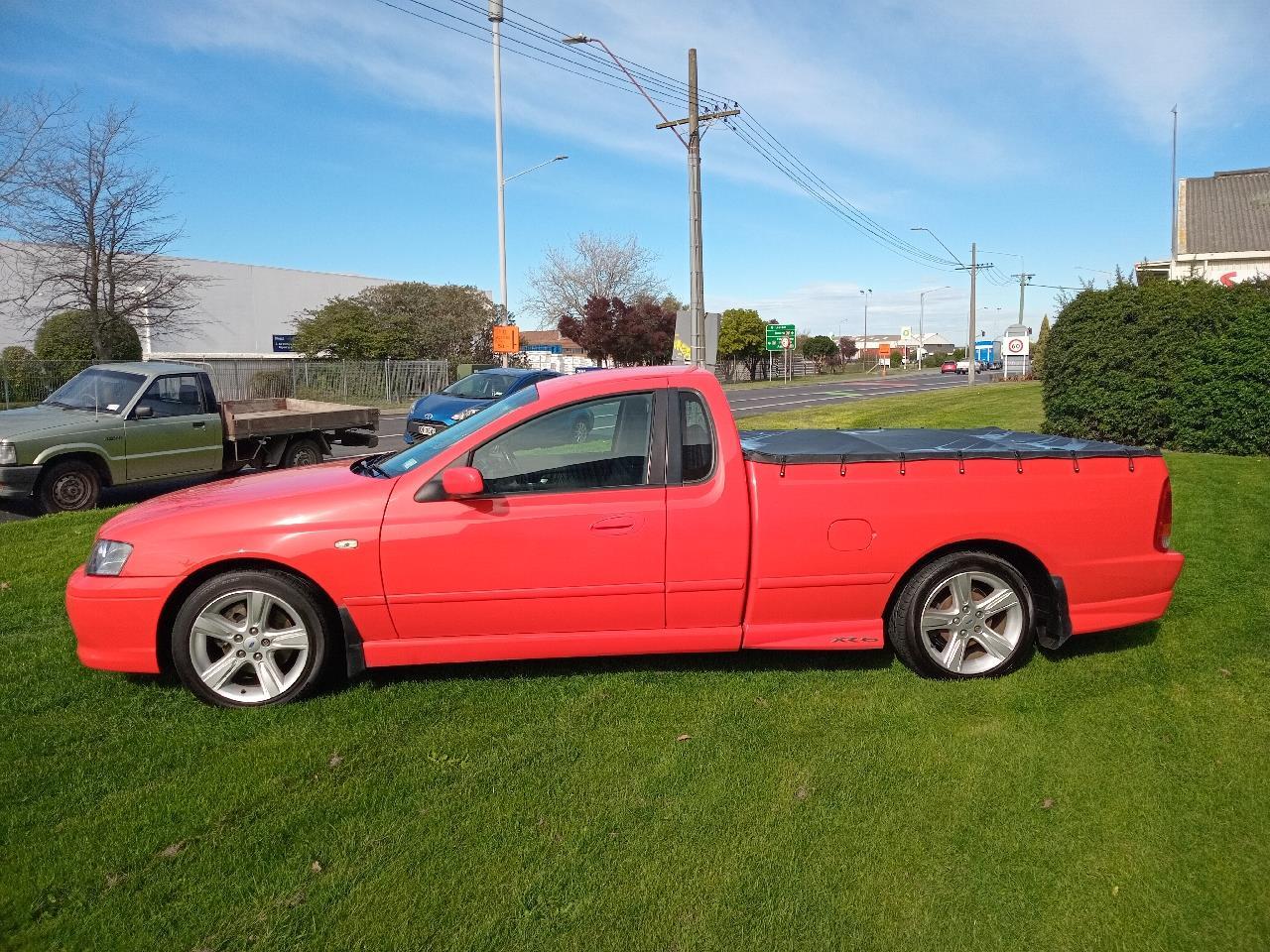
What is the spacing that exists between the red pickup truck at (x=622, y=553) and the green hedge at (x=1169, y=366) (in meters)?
8.45

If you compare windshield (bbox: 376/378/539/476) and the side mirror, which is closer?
the side mirror

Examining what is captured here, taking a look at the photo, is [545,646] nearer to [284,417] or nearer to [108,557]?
[108,557]

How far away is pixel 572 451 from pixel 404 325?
39.6 meters

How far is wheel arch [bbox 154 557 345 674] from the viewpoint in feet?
13.5

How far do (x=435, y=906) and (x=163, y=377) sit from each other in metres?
9.78

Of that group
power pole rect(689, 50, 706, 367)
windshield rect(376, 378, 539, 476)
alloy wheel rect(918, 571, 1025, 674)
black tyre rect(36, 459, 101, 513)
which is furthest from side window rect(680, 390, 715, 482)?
power pole rect(689, 50, 706, 367)

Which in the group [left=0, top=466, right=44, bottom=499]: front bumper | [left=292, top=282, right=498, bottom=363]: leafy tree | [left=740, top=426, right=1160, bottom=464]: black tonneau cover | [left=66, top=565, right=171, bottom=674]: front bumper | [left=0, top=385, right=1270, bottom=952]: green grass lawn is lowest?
[left=0, top=385, right=1270, bottom=952]: green grass lawn

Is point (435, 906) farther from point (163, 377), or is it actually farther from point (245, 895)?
point (163, 377)

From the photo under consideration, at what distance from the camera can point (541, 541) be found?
163 inches

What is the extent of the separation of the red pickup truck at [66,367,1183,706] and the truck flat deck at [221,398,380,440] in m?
6.96

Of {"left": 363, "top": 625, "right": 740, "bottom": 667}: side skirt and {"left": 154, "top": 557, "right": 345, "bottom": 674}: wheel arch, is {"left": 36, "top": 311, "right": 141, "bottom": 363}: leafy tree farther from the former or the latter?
{"left": 363, "top": 625, "right": 740, "bottom": 667}: side skirt

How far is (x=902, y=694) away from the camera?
431 cm

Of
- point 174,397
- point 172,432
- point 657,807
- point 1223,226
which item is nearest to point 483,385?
point 174,397

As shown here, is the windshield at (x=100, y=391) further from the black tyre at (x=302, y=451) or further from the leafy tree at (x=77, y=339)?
the leafy tree at (x=77, y=339)
